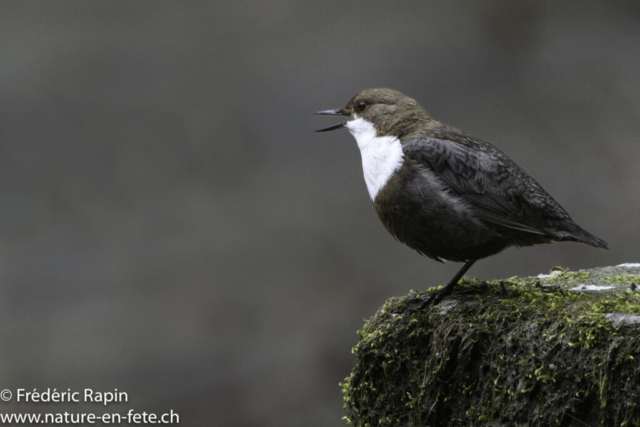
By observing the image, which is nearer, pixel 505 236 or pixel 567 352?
pixel 567 352

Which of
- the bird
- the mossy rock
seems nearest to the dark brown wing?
the bird

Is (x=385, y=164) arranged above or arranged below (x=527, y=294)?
above

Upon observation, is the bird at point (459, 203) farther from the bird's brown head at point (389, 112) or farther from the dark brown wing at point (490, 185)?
the bird's brown head at point (389, 112)

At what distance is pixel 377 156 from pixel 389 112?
0.80 ft

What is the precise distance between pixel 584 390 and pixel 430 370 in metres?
0.58

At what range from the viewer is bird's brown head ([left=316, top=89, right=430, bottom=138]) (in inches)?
111

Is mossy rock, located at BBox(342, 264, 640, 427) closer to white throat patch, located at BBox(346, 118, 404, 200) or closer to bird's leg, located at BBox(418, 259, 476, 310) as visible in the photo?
bird's leg, located at BBox(418, 259, 476, 310)

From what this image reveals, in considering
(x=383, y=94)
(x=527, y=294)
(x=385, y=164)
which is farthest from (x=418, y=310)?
(x=383, y=94)

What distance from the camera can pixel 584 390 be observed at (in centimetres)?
214

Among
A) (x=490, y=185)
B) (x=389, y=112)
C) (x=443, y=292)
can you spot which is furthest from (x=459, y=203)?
(x=389, y=112)

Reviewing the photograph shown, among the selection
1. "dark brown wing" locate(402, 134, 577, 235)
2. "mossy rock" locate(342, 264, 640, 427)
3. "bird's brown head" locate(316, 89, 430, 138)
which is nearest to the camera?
"mossy rock" locate(342, 264, 640, 427)

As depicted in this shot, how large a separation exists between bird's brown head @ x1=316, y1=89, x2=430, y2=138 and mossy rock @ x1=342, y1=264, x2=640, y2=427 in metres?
0.76

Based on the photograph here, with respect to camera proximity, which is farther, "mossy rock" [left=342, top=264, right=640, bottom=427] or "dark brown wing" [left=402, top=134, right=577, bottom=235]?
"dark brown wing" [left=402, top=134, right=577, bottom=235]

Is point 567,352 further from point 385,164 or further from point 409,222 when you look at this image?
point 385,164
